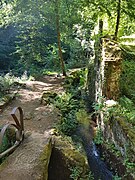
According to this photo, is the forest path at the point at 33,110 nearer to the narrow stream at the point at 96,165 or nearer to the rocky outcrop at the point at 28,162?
the narrow stream at the point at 96,165

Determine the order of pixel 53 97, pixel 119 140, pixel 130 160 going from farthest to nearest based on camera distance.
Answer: pixel 53 97
pixel 119 140
pixel 130 160

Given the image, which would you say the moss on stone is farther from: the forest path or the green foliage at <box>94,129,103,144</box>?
the green foliage at <box>94,129,103,144</box>

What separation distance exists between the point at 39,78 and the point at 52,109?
7303mm

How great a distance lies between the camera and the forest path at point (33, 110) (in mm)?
7832

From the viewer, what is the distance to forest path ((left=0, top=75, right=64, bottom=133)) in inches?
308

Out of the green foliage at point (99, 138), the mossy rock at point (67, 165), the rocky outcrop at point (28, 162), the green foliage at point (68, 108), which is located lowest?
the green foliage at point (99, 138)

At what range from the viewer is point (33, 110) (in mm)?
9281

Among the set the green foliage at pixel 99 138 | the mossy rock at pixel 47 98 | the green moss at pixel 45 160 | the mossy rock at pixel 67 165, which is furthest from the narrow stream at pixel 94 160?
the green moss at pixel 45 160

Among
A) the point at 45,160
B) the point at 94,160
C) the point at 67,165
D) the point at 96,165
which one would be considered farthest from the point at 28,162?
the point at 94,160

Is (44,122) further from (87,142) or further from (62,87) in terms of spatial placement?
(62,87)

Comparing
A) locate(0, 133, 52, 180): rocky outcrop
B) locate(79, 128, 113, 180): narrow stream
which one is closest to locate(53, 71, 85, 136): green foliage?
locate(79, 128, 113, 180): narrow stream

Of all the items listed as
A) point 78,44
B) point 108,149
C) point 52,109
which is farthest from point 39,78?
point 108,149

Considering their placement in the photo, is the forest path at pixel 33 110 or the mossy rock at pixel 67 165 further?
the forest path at pixel 33 110

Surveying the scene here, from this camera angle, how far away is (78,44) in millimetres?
19609
